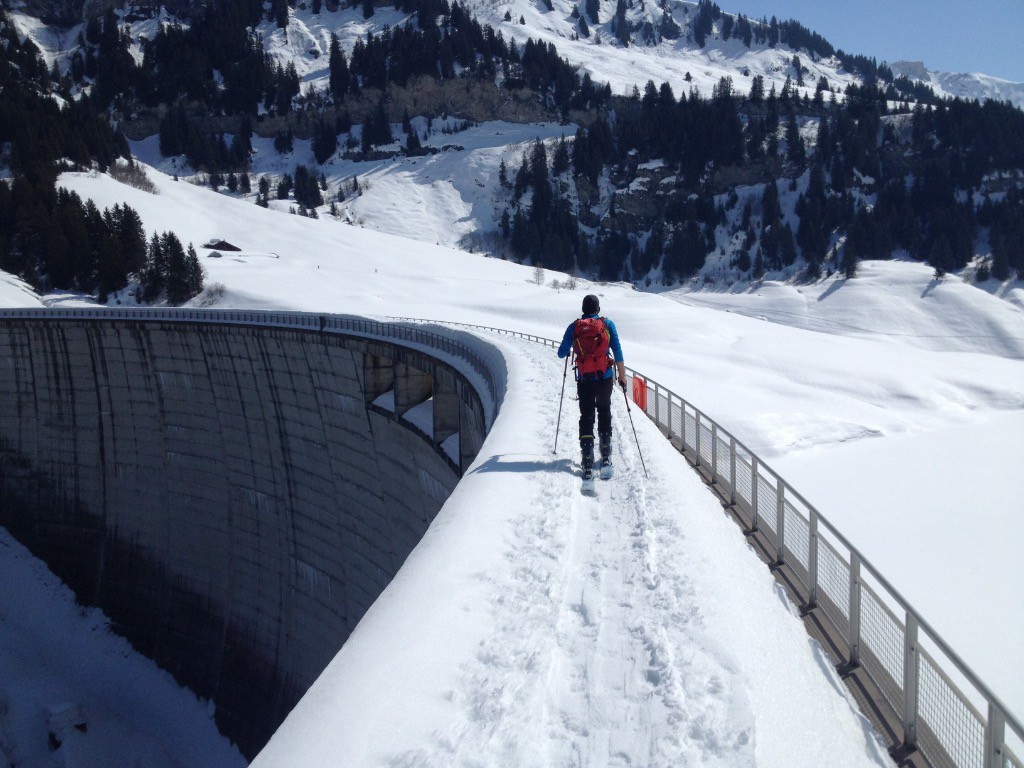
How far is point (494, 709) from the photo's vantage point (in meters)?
4.06

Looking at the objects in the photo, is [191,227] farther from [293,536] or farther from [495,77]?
[495,77]

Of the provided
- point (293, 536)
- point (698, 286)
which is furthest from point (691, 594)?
point (698, 286)

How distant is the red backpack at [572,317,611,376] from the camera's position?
28.9 ft

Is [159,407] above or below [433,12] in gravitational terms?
below

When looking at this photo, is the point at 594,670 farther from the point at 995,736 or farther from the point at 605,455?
the point at 605,455

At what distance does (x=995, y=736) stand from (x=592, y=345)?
19.2 feet

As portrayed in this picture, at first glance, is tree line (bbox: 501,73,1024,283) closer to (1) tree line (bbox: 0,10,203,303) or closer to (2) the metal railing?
(1) tree line (bbox: 0,10,203,303)

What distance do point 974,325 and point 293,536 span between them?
7081 cm

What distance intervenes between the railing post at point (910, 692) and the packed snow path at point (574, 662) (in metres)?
0.20

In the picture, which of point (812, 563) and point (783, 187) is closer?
point (812, 563)

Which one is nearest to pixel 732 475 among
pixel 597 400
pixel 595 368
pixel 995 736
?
pixel 597 400

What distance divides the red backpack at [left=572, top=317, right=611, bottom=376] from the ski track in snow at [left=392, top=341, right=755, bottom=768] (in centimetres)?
239

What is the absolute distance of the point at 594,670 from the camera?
15.0ft

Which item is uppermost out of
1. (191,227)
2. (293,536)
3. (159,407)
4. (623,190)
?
(623,190)
